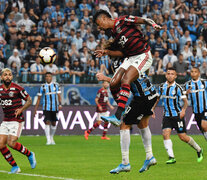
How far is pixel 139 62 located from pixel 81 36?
15.8 m

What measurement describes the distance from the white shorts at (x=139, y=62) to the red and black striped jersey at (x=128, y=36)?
78 mm

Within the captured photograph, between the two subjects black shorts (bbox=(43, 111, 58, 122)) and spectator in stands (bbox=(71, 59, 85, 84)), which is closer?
black shorts (bbox=(43, 111, 58, 122))

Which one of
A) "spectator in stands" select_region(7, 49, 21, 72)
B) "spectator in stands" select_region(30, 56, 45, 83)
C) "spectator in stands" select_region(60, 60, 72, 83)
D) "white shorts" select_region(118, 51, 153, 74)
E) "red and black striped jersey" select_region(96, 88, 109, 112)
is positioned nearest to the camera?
"white shorts" select_region(118, 51, 153, 74)

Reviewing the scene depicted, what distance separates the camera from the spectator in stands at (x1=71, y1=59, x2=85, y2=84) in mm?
21141

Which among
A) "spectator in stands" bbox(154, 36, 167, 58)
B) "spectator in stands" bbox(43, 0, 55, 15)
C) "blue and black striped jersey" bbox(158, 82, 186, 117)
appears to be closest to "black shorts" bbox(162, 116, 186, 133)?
"blue and black striped jersey" bbox(158, 82, 186, 117)

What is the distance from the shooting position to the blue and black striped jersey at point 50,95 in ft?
61.0

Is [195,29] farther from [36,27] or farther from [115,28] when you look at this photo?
[115,28]

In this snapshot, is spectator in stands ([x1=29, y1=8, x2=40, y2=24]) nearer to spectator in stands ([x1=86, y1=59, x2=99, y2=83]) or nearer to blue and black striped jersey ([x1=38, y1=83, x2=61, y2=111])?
spectator in stands ([x1=86, y1=59, x2=99, y2=83])

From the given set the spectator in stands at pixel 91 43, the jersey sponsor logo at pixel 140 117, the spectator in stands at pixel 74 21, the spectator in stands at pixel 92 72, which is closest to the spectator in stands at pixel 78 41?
the spectator in stands at pixel 91 43

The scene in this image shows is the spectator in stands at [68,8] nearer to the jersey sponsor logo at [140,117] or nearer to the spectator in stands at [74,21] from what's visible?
the spectator in stands at [74,21]

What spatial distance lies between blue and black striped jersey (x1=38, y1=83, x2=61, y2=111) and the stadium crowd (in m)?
2.00

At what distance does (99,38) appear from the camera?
959 inches

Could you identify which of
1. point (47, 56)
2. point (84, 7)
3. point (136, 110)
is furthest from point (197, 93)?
point (84, 7)

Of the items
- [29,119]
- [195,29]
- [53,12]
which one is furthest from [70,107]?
[195,29]
